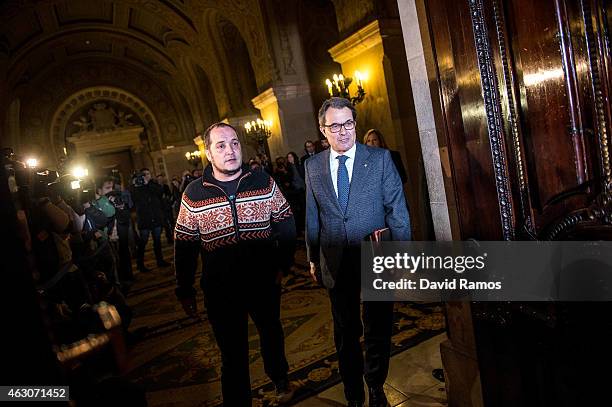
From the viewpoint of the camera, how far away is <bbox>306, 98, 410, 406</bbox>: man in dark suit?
2.33m

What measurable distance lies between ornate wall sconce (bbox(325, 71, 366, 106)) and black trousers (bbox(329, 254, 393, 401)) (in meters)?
5.66

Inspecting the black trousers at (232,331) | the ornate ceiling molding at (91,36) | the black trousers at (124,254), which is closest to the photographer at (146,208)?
the black trousers at (124,254)

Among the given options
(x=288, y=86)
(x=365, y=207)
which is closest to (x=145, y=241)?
(x=288, y=86)

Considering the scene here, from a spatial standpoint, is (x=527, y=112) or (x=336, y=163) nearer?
(x=527, y=112)

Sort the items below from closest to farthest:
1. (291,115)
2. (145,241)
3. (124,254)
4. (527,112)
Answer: (527,112) < (124,254) < (145,241) < (291,115)

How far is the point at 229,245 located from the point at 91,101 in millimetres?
21796

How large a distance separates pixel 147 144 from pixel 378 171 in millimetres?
22040

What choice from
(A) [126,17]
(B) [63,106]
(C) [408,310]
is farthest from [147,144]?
(C) [408,310]

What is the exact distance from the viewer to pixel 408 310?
3.90m

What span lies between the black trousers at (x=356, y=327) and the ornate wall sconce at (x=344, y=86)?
5661 millimetres

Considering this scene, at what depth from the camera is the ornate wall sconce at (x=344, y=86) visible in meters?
7.50

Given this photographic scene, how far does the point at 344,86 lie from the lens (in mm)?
7512

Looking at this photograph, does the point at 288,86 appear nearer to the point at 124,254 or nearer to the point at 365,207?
the point at 124,254

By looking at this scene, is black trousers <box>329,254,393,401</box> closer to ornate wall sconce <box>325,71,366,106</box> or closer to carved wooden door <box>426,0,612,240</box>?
carved wooden door <box>426,0,612,240</box>
